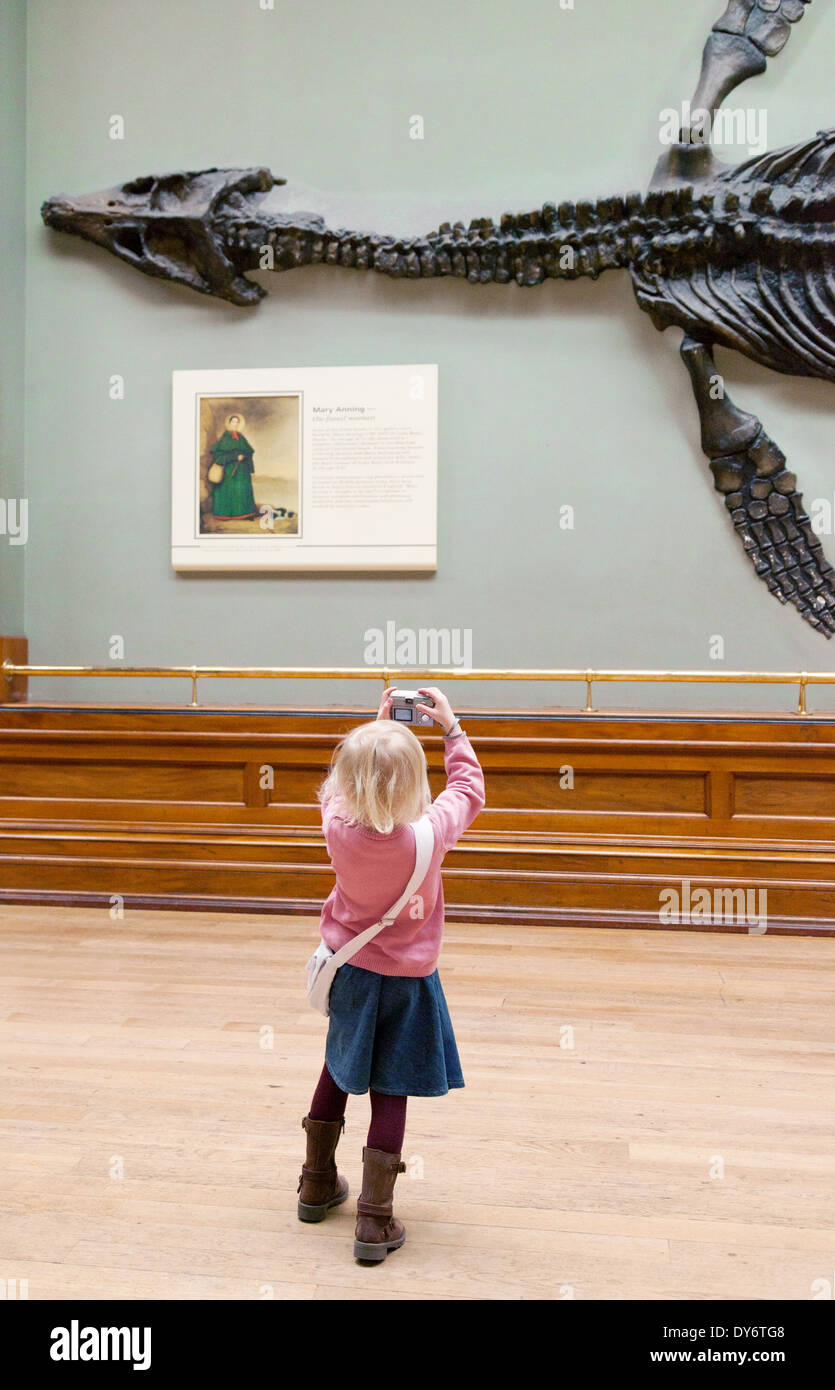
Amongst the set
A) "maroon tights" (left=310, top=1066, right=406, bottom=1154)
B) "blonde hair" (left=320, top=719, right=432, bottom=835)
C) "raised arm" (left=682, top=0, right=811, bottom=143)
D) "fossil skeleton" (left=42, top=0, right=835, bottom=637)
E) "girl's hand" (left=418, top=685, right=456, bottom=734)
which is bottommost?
"maroon tights" (left=310, top=1066, right=406, bottom=1154)

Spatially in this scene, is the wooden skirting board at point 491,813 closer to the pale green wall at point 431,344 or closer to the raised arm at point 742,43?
the pale green wall at point 431,344

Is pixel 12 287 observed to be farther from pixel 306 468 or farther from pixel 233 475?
pixel 306 468

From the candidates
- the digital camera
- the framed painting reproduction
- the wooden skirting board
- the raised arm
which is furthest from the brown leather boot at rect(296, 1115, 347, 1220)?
the raised arm

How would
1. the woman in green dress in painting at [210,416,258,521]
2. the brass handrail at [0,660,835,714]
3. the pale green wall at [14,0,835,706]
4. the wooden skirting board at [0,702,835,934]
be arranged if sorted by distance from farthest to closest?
the woman in green dress in painting at [210,416,258,521]
the pale green wall at [14,0,835,706]
the brass handrail at [0,660,835,714]
the wooden skirting board at [0,702,835,934]

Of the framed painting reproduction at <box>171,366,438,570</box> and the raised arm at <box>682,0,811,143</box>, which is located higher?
the raised arm at <box>682,0,811,143</box>

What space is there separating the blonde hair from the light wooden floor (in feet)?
2.80

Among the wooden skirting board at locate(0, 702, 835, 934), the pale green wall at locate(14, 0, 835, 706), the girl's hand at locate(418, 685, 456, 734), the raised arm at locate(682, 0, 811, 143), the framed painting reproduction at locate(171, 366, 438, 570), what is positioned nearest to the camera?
the girl's hand at locate(418, 685, 456, 734)

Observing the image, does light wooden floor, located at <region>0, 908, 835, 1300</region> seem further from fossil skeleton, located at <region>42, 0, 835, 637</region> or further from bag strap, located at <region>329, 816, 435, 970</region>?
fossil skeleton, located at <region>42, 0, 835, 637</region>

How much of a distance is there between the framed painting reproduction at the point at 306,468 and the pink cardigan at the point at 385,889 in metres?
3.87

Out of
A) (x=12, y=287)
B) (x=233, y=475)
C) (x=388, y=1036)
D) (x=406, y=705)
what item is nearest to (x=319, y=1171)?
(x=388, y=1036)

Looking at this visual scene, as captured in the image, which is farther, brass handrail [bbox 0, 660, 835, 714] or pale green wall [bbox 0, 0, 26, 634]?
pale green wall [bbox 0, 0, 26, 634]

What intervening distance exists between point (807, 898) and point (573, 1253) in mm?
2988

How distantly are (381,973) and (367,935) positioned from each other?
92mm

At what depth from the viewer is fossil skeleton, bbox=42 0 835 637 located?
5.42 m
